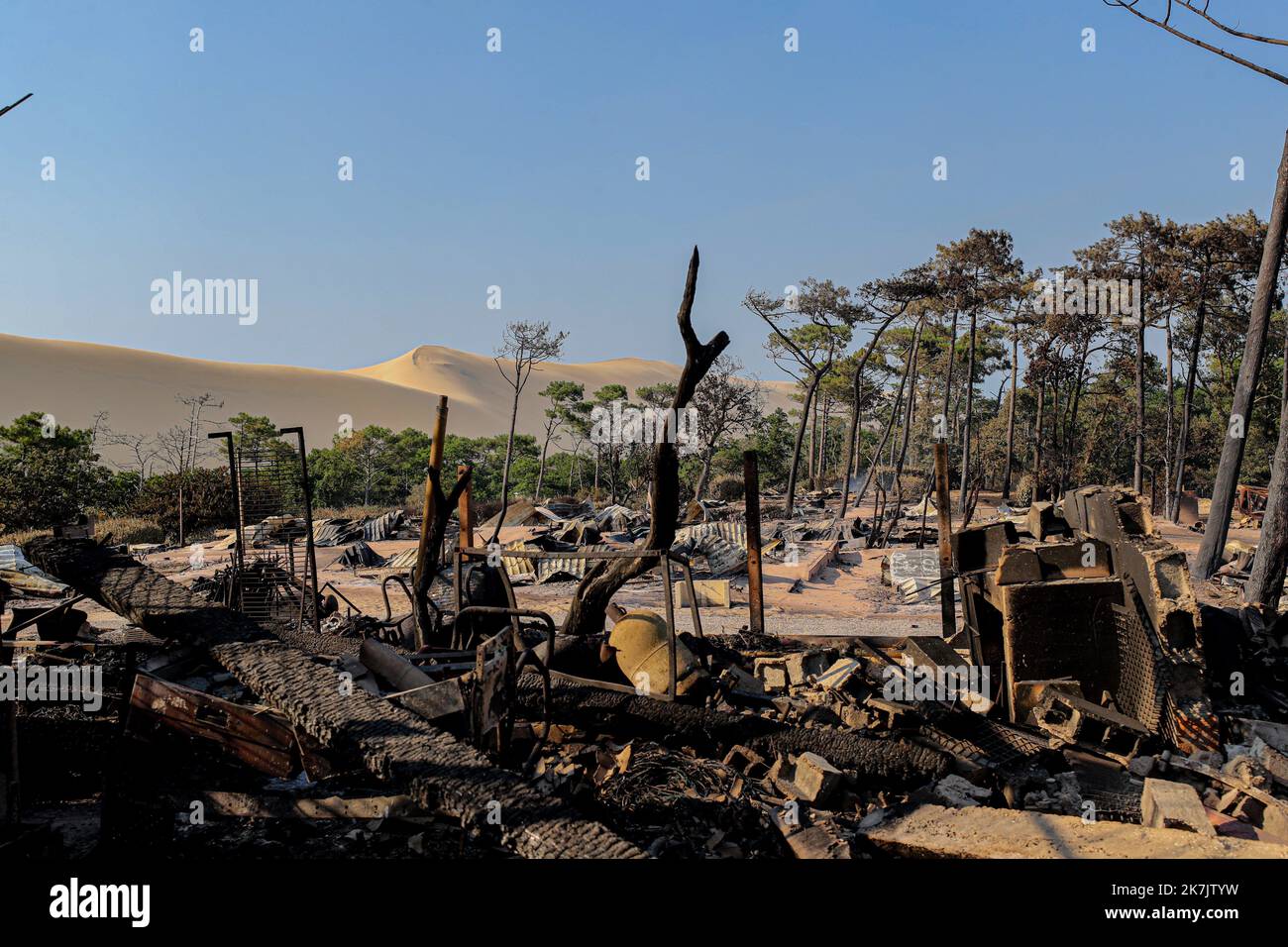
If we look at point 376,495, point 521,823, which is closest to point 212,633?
point 521,823

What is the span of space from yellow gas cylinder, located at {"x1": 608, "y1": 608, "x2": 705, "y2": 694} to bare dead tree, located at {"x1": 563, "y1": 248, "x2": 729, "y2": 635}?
43cm

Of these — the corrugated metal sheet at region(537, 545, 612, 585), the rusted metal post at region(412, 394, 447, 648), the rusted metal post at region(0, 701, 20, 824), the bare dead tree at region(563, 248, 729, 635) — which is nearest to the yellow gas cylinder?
the bare dead tree at region(563, 248, 729, 635)

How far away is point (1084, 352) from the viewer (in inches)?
1249

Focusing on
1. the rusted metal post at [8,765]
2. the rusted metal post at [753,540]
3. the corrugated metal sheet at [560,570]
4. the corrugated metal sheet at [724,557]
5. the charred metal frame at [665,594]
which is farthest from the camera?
the corrugated metal sheet at [724,557]

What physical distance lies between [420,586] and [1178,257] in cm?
2596

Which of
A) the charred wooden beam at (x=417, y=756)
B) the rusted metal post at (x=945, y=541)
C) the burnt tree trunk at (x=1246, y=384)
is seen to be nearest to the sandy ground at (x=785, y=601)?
the rusted metal post at (x=945, y=541)

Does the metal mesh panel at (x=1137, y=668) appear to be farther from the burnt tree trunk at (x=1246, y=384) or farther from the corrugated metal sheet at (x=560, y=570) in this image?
the corrugated metal sheet at (x=560, y=570)

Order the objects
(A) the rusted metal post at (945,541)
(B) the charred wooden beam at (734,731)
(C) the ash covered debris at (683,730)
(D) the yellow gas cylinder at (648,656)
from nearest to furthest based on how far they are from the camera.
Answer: (C) the ash covered debris at (683,730), (B) the charred wooden beam at (734,731), (D) the yellow gas cylinder at (648,656), (A) the rusted metal post at (945,541)

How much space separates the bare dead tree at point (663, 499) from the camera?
22.8ft

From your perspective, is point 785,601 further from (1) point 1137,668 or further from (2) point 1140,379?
(2) point 1140,379

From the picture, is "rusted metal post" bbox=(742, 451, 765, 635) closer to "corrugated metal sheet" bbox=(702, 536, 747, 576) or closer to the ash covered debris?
the ash covered debris

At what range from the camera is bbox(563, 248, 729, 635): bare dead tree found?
6.96 meters

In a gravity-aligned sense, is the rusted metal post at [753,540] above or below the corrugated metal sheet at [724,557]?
above

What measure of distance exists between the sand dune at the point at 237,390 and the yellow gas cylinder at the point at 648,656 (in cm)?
5790
